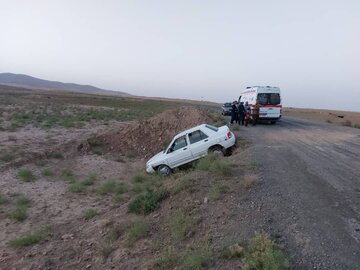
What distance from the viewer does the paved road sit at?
280 inches

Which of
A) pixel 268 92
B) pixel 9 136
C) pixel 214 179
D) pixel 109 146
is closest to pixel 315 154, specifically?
pixel 214 179

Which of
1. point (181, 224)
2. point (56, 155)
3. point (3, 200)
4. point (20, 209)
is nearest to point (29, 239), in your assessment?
point (20, 209)

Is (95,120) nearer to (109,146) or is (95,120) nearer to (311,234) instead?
(109,146)

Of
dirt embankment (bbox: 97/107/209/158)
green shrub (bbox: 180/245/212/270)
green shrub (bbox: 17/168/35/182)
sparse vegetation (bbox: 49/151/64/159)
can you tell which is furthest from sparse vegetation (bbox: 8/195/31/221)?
dirt embankment (bbox: 97/107/209/158)

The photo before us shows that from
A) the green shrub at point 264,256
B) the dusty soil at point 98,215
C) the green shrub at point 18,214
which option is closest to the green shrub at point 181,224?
the dusty soil at point 98,215

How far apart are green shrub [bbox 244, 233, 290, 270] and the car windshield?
2065cm

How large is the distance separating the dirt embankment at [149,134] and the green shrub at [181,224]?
14.3 m

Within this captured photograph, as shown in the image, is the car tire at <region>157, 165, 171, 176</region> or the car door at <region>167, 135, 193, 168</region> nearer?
the car door at <region>167, 135, 193, 168</region>

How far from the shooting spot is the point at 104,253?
928cm

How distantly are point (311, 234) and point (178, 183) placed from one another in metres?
5.36

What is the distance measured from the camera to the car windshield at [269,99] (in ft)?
89.9

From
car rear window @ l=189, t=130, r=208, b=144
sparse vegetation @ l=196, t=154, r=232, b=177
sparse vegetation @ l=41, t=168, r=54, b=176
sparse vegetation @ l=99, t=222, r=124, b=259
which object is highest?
car rear window @ l=189, t=130, r=208, b=144

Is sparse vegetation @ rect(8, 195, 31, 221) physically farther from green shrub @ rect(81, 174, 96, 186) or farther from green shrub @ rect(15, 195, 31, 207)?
green shrub @ rect(81, 174, 96, 186)

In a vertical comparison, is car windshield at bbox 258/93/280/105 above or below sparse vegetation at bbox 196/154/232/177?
above
